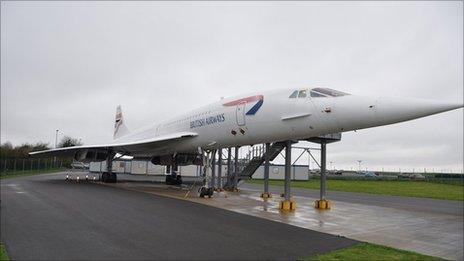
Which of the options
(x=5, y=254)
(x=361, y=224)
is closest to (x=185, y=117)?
(x=361, y=224)

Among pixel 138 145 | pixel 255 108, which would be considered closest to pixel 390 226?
pixel 255 108

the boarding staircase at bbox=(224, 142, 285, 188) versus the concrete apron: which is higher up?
the boarding staircase at bbox=(224, 142, 285, 188)

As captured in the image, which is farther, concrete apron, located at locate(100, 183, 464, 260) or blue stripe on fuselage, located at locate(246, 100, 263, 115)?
blue stripe on fuselage, located at locate(246, 100, 263, 115)

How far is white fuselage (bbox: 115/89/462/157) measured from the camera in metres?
9.65

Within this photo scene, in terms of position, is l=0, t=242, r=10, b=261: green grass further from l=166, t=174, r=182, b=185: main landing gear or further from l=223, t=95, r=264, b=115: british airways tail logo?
l=166, t=174, r=182, b=185: main landing gear

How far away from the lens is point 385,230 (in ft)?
33.1

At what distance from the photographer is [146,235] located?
7.71m

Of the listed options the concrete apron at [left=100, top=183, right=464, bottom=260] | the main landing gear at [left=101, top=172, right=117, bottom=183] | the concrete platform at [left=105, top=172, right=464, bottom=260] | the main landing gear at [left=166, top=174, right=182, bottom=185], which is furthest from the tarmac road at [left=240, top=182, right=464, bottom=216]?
the main landing gear at [left=101, top=172, right=117, bottom=183]

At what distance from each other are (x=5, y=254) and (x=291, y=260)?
170 inches

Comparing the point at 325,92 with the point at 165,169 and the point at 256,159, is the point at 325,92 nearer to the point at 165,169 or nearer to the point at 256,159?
the point at 256,159

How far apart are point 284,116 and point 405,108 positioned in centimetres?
384

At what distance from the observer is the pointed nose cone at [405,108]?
346 inches

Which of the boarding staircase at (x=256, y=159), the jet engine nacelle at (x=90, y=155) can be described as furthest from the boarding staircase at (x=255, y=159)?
the jet engine nacelle at (x=90, y=155)

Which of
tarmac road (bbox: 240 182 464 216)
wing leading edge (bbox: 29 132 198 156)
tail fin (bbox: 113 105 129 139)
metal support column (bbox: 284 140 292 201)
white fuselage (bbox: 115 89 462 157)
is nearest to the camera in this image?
white fuselage (bbox: 115 89 462 157)
